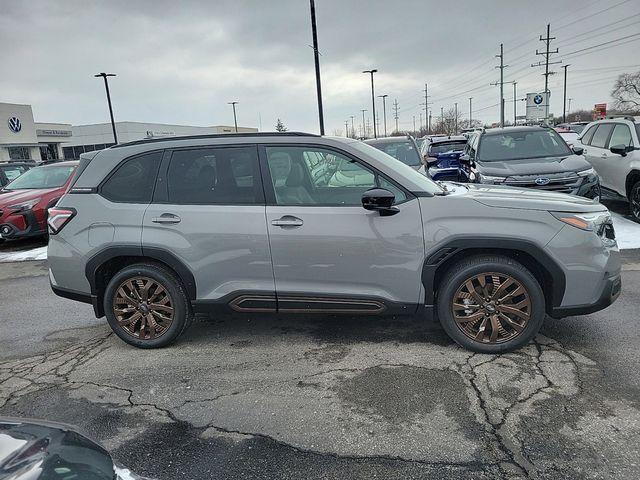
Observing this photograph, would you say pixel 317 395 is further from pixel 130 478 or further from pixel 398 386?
pixel 130 478

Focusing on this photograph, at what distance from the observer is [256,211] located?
3.93 meters

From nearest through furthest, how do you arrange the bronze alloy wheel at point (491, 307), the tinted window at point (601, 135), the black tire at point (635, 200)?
1. the bronze alloy wheel at point (491, 307)
2. the black tire at point (635, 200)
3. the tinted window at point (601, 135)

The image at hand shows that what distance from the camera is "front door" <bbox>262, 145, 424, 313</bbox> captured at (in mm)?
3732

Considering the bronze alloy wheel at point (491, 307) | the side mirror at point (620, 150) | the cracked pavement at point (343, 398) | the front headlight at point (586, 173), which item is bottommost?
the cracked pavement at point (343, 398)

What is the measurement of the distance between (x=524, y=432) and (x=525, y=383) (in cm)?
62

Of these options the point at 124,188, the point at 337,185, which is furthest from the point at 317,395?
the point at 124,188

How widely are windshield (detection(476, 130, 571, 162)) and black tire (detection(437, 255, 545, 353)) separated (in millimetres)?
5675

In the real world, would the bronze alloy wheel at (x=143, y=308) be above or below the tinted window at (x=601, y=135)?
below

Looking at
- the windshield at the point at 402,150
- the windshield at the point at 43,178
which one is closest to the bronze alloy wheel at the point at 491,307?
the windshield at the point at 402,150

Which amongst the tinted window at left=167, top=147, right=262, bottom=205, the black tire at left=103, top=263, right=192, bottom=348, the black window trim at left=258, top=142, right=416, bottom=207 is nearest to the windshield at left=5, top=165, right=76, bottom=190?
the black tire at left=103, top=263, right=192, bottom=348

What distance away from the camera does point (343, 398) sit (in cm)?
330

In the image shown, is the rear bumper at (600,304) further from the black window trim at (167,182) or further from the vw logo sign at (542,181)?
the vw logo sign at (542,181)

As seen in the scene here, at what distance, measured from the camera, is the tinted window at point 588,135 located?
1008 centimetres

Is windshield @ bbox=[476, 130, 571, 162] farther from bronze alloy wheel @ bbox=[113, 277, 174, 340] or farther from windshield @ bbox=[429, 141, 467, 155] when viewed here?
bronze alloy wheel @ bbox=[113, 277, 174, 340]
